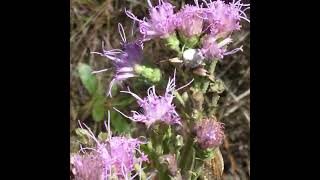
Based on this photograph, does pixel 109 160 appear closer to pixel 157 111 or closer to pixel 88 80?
pixel 157 111

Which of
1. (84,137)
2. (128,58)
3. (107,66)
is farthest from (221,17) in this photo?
(107,66)

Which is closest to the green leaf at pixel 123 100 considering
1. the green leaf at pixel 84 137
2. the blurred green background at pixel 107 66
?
the blurred green background at pixel 107 66

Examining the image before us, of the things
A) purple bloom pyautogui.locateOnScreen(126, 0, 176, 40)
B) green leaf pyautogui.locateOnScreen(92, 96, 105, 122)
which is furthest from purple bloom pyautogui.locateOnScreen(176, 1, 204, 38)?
green leaf pyautogui.locateOnScreen(92, 96, 105, 122)

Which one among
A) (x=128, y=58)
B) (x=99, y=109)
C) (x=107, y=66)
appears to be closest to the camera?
(x=128, y=58)

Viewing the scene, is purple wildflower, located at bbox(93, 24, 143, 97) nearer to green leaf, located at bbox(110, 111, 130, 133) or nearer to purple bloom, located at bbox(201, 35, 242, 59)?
purple bloom, located at bbox(201, 35, 242, 59)

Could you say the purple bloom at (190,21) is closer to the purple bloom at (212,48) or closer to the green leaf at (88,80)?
the purple bloom at (212,48)
